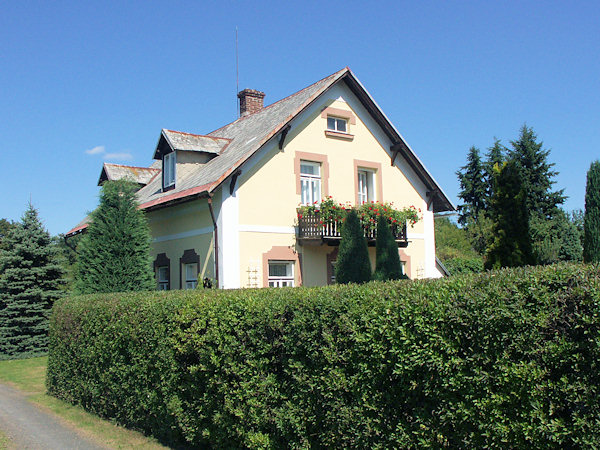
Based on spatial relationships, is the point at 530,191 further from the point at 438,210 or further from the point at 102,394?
the point at 102,394

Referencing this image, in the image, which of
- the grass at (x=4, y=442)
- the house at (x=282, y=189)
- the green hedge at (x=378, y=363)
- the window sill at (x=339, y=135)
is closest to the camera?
the green hedge at (x=378, y=363)

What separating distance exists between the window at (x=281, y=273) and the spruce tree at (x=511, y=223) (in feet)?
19.8

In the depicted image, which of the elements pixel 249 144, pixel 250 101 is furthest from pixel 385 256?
pixel 250 101

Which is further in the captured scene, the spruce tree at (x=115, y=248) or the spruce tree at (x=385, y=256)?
the spruce tree at (x=385, y=256)

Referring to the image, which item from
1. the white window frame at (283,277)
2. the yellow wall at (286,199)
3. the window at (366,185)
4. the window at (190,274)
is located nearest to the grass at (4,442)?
the yellow wall at (286,199)

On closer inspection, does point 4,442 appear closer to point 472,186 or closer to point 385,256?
point 385,256

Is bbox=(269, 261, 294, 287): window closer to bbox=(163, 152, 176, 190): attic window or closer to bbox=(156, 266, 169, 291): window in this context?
bbox=(156, 266, 169, 291): window

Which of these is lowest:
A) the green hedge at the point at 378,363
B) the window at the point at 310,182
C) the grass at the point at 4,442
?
the grass at the point at 4,442

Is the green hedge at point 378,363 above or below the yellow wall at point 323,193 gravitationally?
below

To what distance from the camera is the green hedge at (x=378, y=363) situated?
13.3ft

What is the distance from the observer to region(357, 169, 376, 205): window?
66.3ft

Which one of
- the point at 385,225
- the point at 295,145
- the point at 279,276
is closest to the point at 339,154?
the point at 295,145

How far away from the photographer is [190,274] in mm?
18312

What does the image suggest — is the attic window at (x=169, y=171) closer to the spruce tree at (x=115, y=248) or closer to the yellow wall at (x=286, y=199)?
the yellow wall at (x=286, y=199)
